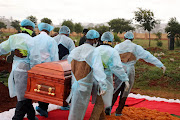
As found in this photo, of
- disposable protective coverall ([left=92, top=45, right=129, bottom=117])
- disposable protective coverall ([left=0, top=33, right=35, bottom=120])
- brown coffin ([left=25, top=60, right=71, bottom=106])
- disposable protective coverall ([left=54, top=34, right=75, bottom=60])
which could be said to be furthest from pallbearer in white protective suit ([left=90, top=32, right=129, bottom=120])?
disposable protective coverall ([left=54, top=34, right=75, bottom=60])

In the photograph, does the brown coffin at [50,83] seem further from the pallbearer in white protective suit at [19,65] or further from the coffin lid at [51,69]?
the pallbearer in white protective suit at [19,65]

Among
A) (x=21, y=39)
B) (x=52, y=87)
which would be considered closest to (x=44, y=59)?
(x=21, y=39)

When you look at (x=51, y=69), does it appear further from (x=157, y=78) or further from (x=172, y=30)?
(x=172, y=30)

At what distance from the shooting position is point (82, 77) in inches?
141

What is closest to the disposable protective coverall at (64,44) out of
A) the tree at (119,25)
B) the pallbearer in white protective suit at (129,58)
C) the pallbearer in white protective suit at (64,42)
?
the pallbearer in white protective suit at (64,42)

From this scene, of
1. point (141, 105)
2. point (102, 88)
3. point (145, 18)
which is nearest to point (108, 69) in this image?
point (102, 88)

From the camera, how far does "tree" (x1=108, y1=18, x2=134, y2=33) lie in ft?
101

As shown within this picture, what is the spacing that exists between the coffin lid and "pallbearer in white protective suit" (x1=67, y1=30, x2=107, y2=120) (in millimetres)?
190

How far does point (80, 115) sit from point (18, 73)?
1306mm

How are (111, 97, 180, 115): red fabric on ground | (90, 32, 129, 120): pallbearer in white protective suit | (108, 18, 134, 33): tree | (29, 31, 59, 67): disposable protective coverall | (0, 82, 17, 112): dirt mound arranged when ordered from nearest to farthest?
1. (90, 32, 129, 120): pallbearer in white protective suit
2. (29, 31, 59, 67): disposable protective coverall
3. (111, 97, 180, 115): red fabric on ground
4. (0, 82, 17, 112): dirt mound
5. (108, 18, 134, 33): tree

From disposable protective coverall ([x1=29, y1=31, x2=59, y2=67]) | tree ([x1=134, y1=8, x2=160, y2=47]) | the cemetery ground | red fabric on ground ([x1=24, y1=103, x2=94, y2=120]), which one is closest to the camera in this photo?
disposable protective coverall ([x1=29, y1=31, x2=59, y2=67])

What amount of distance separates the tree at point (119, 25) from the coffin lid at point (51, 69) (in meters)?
27.2

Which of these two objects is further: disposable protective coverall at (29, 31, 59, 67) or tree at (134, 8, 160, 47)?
tree at (134, 8, 160, 47)

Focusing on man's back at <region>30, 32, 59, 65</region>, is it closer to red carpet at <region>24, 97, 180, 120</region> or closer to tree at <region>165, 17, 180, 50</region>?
red carpet at <region>24, 97, 180, 120</region>
